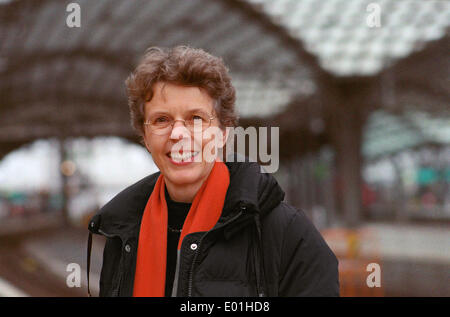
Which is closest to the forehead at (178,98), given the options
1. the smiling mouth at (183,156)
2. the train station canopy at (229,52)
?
the smiling mouth at (183,156)

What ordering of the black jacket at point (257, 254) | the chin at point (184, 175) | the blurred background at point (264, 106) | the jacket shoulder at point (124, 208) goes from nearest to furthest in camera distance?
the black jacket at point (257, 254)
the chin at point (184, 175)
the jacket shoulder at point (124, 208)
the blurred background at point (264, 106)

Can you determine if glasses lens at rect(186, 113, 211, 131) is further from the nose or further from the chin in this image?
the chin

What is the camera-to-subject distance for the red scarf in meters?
1.64

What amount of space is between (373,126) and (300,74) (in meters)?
9.49

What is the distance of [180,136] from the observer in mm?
1604

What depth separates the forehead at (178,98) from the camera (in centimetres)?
159

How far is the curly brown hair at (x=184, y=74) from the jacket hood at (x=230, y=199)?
18 cm

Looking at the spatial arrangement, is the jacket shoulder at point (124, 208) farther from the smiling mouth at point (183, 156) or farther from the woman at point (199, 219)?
the smiling mouth at point (183, 156)

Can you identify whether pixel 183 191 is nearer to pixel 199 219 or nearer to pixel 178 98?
pixel 199 219

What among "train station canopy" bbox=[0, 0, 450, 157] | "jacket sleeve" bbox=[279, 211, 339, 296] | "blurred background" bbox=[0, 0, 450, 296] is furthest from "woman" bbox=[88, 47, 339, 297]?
"train station canopy" bbox=[0, 0, 450, 157]

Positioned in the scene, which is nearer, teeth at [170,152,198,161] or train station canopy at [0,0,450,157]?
teeth at [170,152,198,161]

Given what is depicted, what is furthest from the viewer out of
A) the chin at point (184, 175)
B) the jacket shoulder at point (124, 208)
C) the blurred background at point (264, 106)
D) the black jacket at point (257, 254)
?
the blurred background at point (264, 106)
